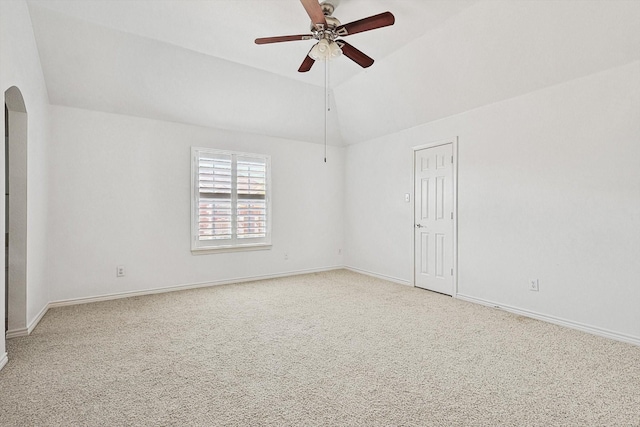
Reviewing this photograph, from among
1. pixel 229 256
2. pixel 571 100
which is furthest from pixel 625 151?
pixel 229 256

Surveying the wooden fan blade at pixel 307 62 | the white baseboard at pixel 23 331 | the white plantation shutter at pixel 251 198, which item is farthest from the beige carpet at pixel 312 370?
the wooden fan blade at pixel 307 62

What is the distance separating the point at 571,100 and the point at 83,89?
5.40 meters

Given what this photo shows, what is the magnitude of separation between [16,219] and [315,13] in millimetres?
3258

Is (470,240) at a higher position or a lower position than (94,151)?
lower

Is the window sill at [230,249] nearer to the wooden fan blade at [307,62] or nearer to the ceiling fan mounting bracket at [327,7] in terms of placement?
the wooden fan blade at [307,62]

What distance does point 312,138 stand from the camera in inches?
233

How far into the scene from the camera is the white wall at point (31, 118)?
8.25 feet

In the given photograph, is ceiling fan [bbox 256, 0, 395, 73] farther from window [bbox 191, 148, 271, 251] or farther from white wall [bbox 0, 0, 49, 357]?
window [bbox 191, 148, 271, 251]

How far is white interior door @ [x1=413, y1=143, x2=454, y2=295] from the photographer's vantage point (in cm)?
446

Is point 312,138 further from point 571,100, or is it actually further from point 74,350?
point 74,350

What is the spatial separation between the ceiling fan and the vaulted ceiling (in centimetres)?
43

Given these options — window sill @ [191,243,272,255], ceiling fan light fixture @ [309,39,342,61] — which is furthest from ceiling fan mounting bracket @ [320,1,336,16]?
window sill @ [191,243,272,255]

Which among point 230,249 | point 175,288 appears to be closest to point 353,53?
point 230,249

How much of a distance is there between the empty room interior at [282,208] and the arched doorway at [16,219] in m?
0.02
